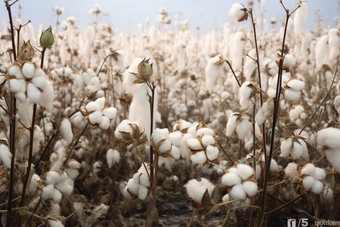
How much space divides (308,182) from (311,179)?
0.01 m

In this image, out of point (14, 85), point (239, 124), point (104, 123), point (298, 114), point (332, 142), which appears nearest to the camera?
point (14, 85)

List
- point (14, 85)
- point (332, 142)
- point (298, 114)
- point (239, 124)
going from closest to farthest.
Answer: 1. point (14, 85)
2. point (332, 142)
3. point (239, 124)
4. point (298, 114)

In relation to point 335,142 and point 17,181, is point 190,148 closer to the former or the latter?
point 335,142

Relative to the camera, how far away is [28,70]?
0.59 metres

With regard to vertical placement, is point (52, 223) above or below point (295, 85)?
below

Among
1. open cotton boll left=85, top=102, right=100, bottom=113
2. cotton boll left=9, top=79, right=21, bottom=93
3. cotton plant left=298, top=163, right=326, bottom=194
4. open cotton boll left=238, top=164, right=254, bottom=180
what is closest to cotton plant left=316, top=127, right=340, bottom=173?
cotton plant left=298, top=163, right=326, bottom=194

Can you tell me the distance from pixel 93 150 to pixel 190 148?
1129 mm

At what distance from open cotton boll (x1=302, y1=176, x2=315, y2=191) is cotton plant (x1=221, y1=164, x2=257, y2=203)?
202mm

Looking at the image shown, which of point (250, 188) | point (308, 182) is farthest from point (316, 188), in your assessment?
point (250, 188)

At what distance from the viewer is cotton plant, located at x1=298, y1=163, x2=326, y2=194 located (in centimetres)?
77

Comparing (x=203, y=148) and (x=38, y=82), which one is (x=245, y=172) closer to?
(x=203, y=148)

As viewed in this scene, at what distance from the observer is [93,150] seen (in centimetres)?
172

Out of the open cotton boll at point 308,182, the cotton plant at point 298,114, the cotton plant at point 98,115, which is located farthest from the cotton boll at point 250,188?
the cotton plant at point 298,114

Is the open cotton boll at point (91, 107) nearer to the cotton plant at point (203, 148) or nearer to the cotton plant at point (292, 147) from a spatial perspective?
the cotton plant at point (203, 148)
